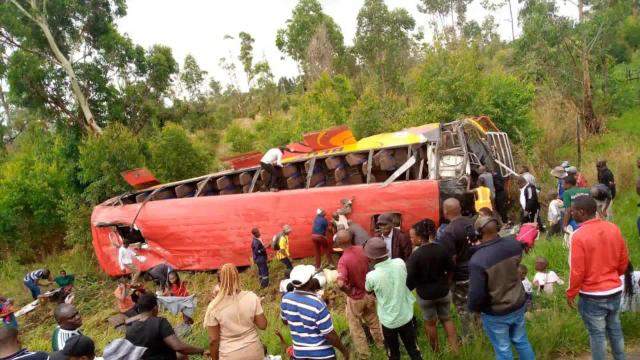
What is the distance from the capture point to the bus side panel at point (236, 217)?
790cm

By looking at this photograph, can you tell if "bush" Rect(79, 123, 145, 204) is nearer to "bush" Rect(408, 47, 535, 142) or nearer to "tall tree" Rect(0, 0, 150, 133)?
"tall tree" Rect(0, 0, 150, 133)

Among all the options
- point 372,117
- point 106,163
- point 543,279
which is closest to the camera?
point 543,279

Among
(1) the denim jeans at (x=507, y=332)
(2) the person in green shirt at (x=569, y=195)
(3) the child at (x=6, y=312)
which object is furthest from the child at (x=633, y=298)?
(3) the child at (x=6, y=312)

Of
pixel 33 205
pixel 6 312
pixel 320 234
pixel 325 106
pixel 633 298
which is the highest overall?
pixel 325 106

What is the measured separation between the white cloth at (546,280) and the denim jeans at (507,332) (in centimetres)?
194

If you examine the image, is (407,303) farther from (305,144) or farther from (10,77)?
(10,77)

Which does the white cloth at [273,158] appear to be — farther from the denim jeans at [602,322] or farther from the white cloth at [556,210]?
the denim jeans at [602,322]

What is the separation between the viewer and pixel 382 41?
1078 inches

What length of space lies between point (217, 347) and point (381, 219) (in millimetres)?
2255

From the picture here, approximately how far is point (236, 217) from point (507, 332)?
671 centimetres

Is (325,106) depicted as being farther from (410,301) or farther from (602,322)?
(602,322)

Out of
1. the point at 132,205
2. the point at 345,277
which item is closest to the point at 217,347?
the point at 345,277

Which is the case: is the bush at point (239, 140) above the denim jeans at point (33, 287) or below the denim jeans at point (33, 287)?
above

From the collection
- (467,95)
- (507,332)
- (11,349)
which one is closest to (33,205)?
(11,349)
